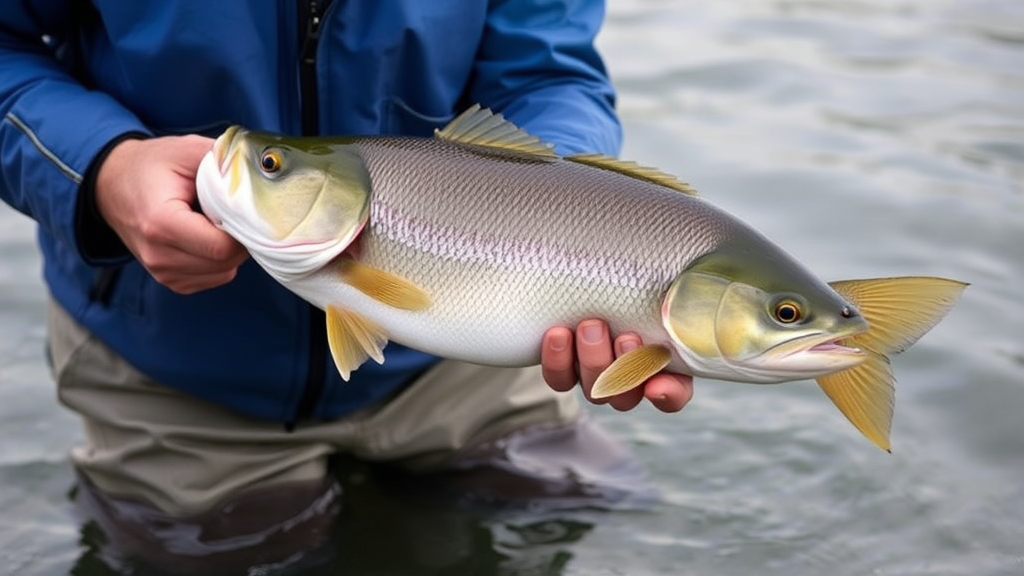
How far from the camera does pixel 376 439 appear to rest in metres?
3.25

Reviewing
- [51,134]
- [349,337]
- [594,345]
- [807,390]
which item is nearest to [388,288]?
[349,337]

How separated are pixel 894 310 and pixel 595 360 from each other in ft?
1.54

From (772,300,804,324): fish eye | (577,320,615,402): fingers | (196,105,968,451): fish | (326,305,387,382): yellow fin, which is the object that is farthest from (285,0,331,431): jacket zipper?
(772,300,804,324): fish eye

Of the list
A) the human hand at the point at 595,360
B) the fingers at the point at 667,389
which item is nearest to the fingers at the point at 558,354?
the human hand at the point at 595,360

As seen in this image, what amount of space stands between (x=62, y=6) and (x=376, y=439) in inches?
44.4

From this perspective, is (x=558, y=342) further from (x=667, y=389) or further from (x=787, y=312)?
(x=787, y=312)

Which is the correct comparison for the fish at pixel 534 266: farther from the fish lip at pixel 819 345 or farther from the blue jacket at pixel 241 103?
the blue jacket at pixel 241 103

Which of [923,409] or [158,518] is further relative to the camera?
[923,409]

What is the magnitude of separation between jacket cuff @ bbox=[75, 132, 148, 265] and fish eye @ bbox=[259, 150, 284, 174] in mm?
403

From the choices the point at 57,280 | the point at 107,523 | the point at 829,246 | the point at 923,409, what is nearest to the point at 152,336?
the point at 57,280

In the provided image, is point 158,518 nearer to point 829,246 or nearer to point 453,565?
point 453,565

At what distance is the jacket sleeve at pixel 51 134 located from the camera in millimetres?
2625

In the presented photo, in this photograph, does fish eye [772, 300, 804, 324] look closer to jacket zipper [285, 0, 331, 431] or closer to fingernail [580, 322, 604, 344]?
fingernail [580, 322, 604, 344]

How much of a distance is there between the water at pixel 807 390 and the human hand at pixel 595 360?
0.90 m
